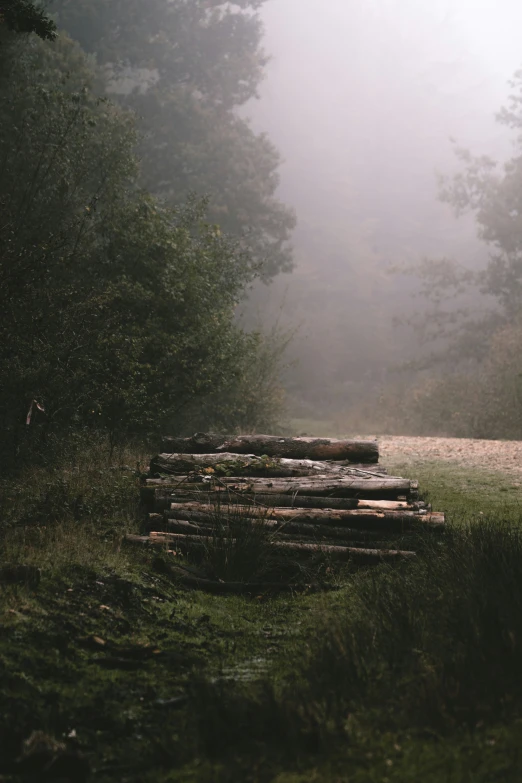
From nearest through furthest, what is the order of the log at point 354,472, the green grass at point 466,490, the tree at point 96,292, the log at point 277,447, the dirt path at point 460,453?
the log at point 354,472, the green grass at point 466,490, the tree at point 96,292, the log at point 277,447, the dirt path at point 460,453

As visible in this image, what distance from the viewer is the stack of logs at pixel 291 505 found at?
574 cm

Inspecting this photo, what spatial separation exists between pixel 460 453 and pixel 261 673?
433 inches

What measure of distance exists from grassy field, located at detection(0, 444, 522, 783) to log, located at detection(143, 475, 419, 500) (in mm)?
960

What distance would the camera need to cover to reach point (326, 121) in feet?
246

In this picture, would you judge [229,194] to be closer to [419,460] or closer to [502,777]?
[419,460]

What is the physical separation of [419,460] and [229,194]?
18.6 m

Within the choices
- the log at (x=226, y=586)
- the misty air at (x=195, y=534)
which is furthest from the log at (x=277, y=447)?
the log at (x=226, y=586)

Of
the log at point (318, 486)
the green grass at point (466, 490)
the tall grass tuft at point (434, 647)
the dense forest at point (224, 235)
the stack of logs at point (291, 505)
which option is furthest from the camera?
the dense forest at point (224, 235)

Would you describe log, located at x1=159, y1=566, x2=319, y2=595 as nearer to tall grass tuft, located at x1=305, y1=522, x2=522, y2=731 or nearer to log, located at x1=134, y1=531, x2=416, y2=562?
log, located at x1=134, y1=531, x2=416, y2=562

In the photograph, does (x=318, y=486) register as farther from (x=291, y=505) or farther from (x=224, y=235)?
(x=224, y=235)

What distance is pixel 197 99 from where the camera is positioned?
29.2 metres

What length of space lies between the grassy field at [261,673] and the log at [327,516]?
0.56 meters

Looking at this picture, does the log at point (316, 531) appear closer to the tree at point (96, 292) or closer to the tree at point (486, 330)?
the tree at point (96, 292)

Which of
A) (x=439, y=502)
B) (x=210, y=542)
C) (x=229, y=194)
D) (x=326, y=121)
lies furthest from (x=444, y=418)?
(x=326, y=121)
